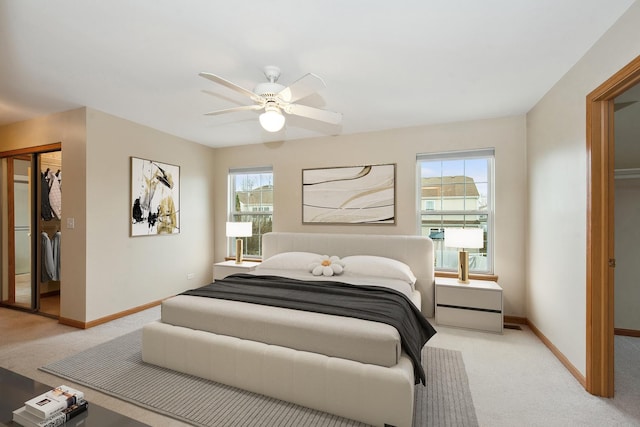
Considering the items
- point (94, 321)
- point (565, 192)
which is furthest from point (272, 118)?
point (94, 321)

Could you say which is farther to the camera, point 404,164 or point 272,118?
point 404,164

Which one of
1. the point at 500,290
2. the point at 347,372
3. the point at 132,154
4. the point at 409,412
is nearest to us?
the point at 409,412

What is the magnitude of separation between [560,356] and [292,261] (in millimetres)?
2819

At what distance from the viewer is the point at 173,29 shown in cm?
190

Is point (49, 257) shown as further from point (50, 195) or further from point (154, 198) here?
point (154, 198)

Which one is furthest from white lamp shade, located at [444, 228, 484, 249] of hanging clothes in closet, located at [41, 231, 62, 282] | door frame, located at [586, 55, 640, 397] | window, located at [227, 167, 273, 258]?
hanging clothes in closet, located at [41, 231, 62, 282]

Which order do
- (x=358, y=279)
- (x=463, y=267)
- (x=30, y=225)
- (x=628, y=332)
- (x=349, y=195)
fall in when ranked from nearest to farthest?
(x=628, y=332), (x=358, y=279), (x=463, y=267), (x=30, y=225), (x=349, y=195)

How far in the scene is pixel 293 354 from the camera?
76.8 inches

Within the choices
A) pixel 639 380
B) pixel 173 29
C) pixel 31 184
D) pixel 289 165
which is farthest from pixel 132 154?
pixel 639 380

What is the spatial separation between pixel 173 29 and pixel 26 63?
145 cm

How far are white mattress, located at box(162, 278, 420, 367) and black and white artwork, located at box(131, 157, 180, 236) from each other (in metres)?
1.88

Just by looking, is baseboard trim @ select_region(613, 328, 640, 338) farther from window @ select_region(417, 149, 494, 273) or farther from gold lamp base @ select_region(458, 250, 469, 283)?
gold lamp base @ select_region(458, 250, 469, 283)

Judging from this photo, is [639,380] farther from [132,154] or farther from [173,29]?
[132,154]

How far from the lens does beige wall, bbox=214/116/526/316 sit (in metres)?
3.50
